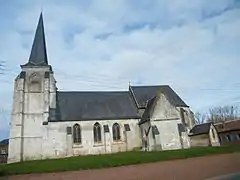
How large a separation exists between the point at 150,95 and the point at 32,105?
58.9ft

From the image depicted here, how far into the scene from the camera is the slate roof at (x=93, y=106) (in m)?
35.0

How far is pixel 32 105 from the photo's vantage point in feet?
114

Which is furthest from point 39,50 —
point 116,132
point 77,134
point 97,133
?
point 116,132

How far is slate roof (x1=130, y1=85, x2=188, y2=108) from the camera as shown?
3902 cm

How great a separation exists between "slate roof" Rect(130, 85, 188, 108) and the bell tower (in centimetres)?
1273

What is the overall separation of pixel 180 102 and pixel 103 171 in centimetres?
2544

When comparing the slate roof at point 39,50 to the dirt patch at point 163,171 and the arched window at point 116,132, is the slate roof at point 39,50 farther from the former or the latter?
the dirt patch at point 163,171

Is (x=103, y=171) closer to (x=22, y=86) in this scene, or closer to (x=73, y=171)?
(x=73, y=171)

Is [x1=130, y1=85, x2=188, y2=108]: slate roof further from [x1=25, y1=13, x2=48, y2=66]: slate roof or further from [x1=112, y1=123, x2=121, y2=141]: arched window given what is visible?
[x1=25, y1=13, x2=48, y2=66]: slate roof

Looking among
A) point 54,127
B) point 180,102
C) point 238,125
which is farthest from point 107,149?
point 238,125

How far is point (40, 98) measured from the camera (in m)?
35.3

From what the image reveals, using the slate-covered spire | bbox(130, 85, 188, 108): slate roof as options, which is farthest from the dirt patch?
the slate-covered spire

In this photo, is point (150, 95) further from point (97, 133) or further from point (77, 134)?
point (77, 134)

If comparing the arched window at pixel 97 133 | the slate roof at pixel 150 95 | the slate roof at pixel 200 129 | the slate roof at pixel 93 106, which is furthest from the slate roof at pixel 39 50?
the slate roof at pixel 200 129
